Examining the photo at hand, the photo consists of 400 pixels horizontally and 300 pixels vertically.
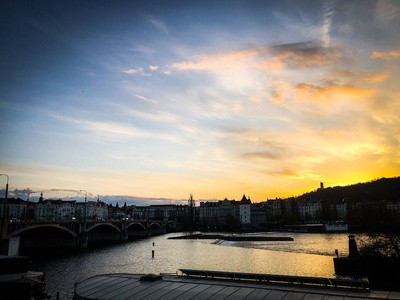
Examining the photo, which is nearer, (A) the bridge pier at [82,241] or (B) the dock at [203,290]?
(B) the dock at [203,290]

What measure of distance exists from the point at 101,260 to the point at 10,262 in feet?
135

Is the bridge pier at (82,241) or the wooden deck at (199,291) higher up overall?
the wooden deck at (199,291)

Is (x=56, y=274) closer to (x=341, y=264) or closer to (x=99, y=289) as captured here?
(x=99, y=289)

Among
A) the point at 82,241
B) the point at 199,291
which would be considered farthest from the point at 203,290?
the point at 82,241

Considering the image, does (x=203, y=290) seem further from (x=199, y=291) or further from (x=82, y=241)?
Answer: (x=82, y=241)

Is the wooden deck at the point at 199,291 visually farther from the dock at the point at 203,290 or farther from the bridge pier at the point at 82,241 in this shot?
the bridge pier at the point at 82,241

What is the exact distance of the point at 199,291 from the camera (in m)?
22.8

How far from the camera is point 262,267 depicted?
5856 centimetres

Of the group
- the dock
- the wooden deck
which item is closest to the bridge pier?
the wooden deck

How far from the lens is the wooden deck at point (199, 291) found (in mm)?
20328

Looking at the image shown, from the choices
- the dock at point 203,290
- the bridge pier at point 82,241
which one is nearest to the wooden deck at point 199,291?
the dock at point 203,290

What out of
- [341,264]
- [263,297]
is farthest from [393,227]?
[263,297]

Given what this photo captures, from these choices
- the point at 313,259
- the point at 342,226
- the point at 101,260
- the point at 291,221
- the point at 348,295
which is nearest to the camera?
the point at 348,295

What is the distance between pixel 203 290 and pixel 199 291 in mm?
357
